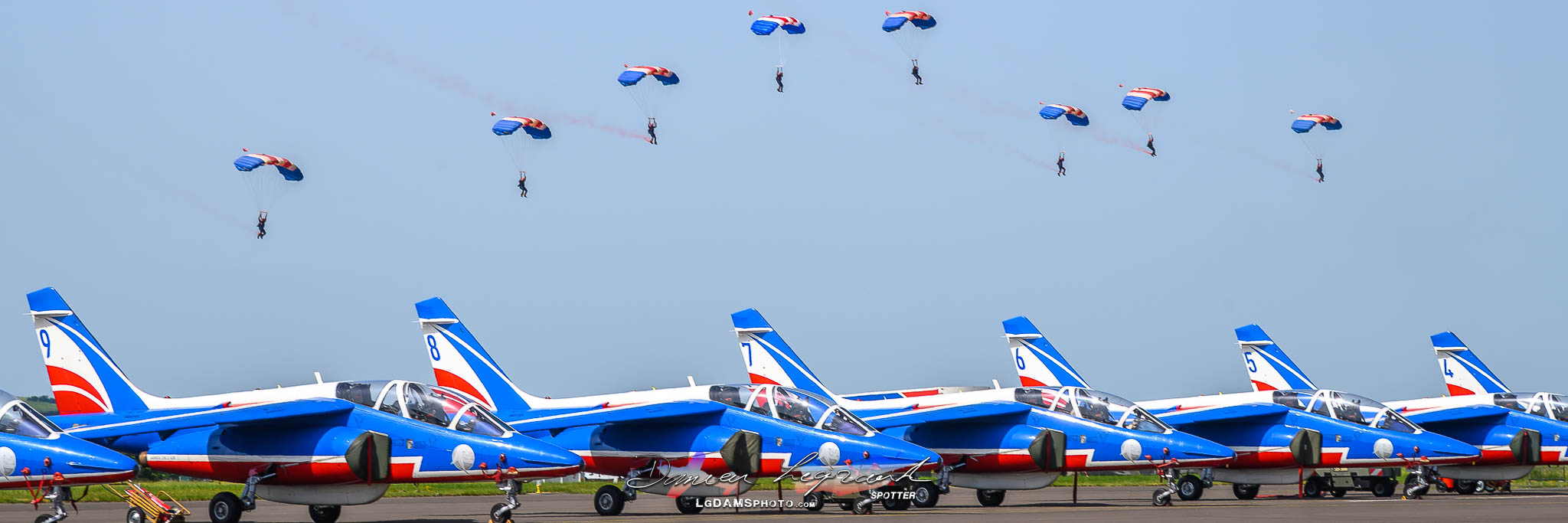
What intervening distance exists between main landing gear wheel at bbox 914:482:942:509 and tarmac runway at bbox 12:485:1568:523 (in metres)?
0.23

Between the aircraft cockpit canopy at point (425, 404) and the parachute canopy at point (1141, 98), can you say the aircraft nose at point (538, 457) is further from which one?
the parachute canopy at point (1141, 98)

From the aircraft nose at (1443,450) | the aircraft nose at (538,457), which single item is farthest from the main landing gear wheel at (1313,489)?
the aircraft nose at (538,457)

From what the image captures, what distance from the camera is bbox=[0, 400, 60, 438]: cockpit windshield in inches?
824

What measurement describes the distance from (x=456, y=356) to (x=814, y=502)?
7830 millimetres

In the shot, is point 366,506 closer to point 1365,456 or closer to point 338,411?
point 338,411

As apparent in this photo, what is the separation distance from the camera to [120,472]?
2044cm

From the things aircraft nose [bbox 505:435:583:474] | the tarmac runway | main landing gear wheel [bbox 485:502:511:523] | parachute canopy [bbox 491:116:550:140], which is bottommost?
the tarmac runway

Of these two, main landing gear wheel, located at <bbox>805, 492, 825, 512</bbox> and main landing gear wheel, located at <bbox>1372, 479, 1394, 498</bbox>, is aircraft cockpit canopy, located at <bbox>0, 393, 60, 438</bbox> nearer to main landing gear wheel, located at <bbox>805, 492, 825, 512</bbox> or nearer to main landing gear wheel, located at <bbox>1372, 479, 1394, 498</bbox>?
main landing gear wheel, located at <bbox>805, 492, 825, 512</bbox>

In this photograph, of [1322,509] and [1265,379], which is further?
[1265,379]

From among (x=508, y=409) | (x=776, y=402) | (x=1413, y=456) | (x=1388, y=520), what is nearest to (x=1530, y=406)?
(x=1413, y=456)

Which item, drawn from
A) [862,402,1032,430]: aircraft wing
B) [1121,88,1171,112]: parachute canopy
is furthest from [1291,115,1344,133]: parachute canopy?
[862,402,1032,430]: aircraft wing

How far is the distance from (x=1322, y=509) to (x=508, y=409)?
14.3 meters

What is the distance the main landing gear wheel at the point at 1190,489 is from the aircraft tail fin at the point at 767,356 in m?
7.74

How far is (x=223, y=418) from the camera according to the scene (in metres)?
21.2
